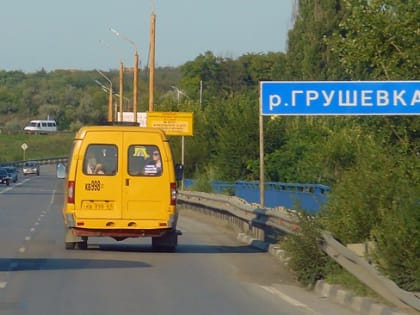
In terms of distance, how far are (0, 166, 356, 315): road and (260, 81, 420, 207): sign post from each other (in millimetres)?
2876

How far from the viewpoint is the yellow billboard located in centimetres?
5466

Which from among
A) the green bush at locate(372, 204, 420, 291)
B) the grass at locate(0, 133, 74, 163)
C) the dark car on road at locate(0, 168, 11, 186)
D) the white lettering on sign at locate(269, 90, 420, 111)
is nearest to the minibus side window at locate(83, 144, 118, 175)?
the white lettering on sign at locate(269, 90, 420, 111)

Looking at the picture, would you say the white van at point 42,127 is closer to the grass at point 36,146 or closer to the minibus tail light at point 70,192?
the grass at point 36,146

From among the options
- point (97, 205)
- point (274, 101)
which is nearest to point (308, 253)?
point (274, 101)

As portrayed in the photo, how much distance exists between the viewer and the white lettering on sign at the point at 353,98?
19.5 m

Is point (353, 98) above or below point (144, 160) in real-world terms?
above

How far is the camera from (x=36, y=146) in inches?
5802

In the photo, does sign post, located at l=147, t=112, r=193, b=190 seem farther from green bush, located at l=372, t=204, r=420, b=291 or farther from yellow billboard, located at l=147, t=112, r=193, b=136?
green bush, located at l=372, t=204, r=420, b=291

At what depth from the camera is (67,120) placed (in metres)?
177

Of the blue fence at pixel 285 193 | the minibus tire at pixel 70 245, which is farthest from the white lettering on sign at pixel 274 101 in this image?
the minibus tire at pixel 70 245

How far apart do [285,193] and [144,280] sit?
12373 millimetres

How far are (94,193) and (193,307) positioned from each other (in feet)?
24.7

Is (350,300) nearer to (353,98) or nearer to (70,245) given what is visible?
(353,98)

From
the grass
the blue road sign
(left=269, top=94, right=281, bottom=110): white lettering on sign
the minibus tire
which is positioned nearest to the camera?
the blue road sign
